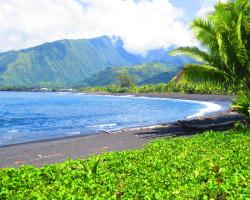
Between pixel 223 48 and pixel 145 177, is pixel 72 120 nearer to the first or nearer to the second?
pixel 223 48

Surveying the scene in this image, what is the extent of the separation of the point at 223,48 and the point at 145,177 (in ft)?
55.6

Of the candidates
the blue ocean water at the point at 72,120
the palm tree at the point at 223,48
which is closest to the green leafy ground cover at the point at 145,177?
the palm tree at the point at 223,48

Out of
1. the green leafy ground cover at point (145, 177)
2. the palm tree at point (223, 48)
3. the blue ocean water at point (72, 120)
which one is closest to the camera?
the green leafy ground cover at point (145, 177)

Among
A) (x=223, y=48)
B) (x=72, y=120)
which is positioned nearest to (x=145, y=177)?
(x=223, y=48)

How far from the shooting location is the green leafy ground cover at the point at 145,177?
9.41 metres

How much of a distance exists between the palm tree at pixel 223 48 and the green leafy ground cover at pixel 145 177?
36.7 feet

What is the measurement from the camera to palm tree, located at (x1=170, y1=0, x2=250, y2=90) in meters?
26.3

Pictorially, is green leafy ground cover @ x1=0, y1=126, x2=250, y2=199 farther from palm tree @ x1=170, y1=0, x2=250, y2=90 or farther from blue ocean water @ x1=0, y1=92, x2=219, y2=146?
blue ocean water @ x1=0, y1=92, x2=219, y2=146

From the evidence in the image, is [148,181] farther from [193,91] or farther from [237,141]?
[193,91]

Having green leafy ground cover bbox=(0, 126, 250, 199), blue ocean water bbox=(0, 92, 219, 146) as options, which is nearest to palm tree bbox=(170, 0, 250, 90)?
green leafy ground cover bbox=(0, 126, 250, 199)

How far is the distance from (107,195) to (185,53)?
807 inches

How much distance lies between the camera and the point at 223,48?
26.3 metres

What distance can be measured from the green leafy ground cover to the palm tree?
441 inches

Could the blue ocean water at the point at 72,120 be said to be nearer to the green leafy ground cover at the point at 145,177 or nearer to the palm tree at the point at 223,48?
the palm tree at the point at 223,48
